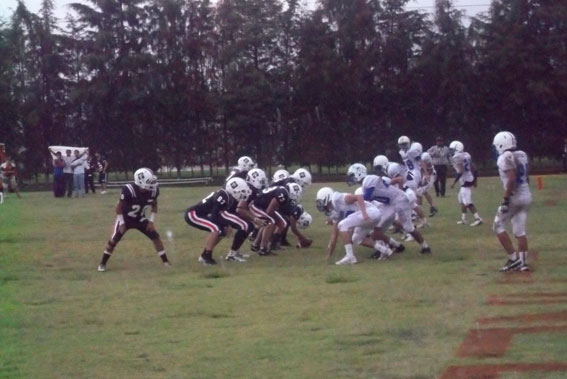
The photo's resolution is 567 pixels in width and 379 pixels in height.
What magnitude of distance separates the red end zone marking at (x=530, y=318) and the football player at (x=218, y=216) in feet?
22.0

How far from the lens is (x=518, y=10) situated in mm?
49500

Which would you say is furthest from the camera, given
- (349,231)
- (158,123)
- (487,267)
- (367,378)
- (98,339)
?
(158,123)

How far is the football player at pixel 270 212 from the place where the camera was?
705 inches

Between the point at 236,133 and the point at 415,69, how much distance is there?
9.10 meters

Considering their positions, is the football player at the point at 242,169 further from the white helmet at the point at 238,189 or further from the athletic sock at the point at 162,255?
the athletic sock at the point at 162,255

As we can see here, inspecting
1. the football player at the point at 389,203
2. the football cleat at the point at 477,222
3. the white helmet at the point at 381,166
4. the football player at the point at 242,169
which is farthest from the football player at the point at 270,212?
the football cleat at the point at 477,222

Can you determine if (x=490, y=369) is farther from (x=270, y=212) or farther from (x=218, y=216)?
(x=270, y=212)

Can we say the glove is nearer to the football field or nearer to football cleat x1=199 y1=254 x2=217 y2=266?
the football field

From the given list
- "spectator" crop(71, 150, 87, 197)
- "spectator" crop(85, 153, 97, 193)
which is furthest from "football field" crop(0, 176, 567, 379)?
"spectator" crop(85, 153, 97, 193)

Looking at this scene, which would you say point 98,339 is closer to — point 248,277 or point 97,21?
point 248,277

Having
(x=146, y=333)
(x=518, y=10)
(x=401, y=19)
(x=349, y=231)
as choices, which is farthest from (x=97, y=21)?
(x=146, y=333)

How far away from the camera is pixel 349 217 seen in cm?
1614

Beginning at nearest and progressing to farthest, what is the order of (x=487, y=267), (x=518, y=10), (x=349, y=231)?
(x=487, y=267) < (x=349, y=231) < (x=518, y=10)

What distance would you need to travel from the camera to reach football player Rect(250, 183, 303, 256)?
17906mm
